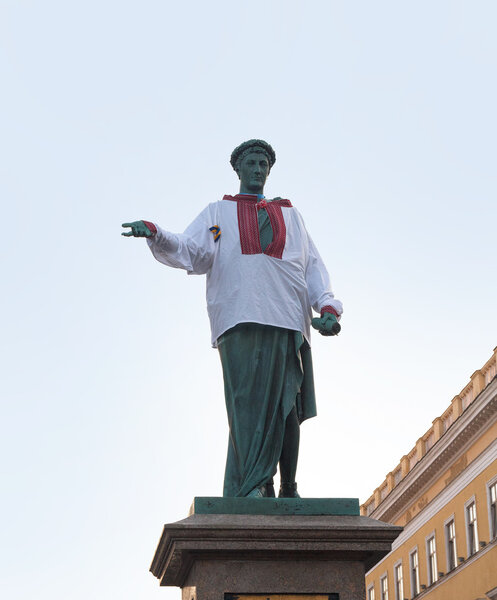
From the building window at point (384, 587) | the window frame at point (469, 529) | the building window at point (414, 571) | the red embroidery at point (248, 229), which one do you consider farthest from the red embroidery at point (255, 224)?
the building window at point (384, 587)

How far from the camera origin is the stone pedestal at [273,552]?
19.7 feet

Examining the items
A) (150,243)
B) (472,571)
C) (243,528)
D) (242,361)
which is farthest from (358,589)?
(472,571)

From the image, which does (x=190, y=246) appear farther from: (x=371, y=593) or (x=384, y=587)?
(x=371, y=593)

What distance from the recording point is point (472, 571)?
33344 millimetres

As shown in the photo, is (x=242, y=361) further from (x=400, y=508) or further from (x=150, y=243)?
(x=400, y=508)

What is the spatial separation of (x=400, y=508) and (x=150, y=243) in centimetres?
3681

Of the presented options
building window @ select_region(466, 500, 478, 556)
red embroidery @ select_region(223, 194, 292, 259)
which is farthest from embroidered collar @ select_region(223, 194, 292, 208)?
building window @ select_region(466, 500, 478, 556)

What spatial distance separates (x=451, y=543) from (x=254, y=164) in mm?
30334

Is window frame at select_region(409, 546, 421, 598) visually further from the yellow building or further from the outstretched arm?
the outstretched arm

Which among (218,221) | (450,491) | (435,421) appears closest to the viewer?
(218,221)

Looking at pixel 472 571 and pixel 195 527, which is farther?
pixel 472 571

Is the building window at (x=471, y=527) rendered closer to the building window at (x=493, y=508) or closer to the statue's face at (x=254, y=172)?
the building window at (x=493, y=508)

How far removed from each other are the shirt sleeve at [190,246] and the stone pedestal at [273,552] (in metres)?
1.79

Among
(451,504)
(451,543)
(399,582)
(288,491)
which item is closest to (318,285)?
(288,491)
